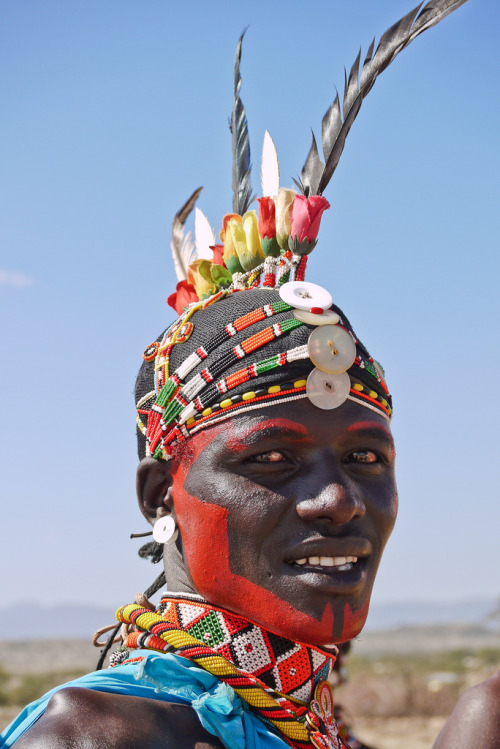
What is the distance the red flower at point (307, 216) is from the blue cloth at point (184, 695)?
160 cm

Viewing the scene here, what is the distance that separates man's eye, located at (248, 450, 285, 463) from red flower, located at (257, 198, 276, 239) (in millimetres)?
1007

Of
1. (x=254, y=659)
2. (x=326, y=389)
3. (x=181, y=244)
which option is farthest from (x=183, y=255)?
(x=254, y=659)

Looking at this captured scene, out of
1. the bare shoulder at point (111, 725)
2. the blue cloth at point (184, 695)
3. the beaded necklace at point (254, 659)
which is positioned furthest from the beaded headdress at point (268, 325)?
the bare shoulder at point (111, 725)

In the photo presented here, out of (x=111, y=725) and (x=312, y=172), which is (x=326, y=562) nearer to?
(x=111, y=725)

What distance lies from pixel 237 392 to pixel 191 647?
0.83 m

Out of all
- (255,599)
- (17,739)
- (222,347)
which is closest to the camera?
(17,739)

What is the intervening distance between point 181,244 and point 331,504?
1905mm

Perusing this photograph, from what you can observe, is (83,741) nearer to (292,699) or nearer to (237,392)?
(292,699)

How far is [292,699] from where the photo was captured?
Answer: 289 centimetres

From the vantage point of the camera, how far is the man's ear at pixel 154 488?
3.16 m

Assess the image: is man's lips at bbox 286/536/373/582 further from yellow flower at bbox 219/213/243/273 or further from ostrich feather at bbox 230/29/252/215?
ostrich feather at bbox 230/29/252/215

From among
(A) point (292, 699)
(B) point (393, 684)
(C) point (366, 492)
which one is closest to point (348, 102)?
(C) point (366, 492)

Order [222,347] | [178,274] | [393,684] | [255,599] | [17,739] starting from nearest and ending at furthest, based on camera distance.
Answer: [17,739] → [255,599] → [222,347] → [178,274] → [393,684]

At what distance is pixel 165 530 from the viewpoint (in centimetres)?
308
